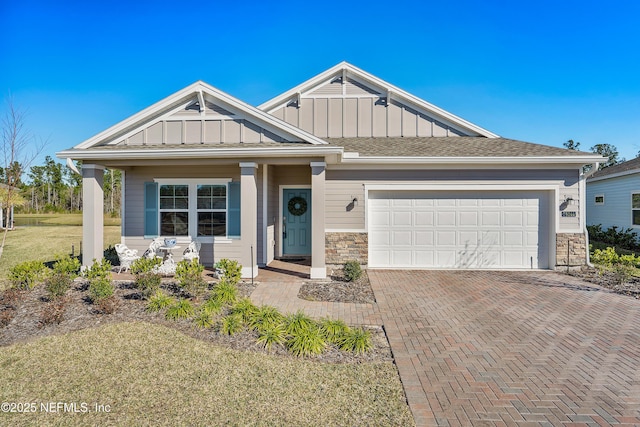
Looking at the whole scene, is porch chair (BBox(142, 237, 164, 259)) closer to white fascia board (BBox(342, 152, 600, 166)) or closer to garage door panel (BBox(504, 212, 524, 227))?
white fascia board (BBox(342, 152, 600, 166))

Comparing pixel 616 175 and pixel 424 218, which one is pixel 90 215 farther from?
pixel 616 175

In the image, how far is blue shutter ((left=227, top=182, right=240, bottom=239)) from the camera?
32.0ft

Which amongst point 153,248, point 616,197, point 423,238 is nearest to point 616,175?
point 616,197

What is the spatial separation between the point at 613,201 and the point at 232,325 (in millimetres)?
17857

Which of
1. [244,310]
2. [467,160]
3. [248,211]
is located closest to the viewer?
[244,310]

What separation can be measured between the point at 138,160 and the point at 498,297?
359 inches

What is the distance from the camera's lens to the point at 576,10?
33.9ft

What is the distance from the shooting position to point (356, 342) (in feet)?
14.5

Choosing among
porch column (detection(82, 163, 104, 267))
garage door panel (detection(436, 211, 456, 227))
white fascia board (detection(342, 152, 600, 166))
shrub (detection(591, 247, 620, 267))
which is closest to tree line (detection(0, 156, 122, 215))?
porch column (detection(82, 163, 104, 267))

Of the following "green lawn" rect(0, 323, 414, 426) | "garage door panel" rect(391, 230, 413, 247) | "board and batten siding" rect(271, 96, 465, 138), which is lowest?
"green lawn" rect(0, 323, 414, 426)

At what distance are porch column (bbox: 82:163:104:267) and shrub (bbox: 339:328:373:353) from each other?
752cm

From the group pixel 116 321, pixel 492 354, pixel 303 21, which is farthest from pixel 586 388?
pixel 303 21

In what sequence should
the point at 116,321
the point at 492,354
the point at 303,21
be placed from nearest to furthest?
the point at 492,354 < the point at 116,321 < the point at 303,21

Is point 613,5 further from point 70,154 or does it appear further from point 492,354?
point 70,154
